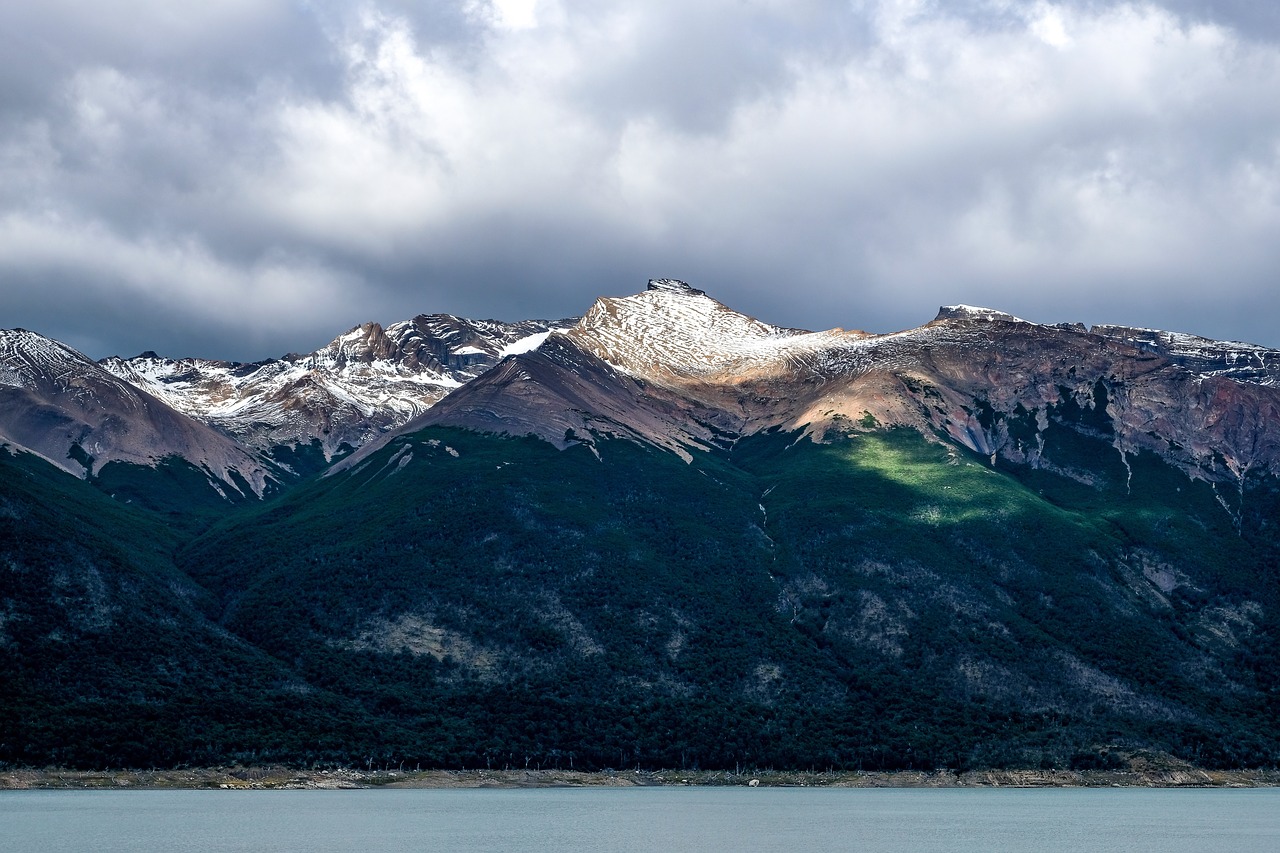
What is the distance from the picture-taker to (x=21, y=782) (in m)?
177

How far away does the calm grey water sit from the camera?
124 meters

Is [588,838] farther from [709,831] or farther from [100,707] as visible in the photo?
[100,707]

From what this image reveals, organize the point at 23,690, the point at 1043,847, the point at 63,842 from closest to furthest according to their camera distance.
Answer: the point at 63,842
the point at 1043,847
the point at 23,690

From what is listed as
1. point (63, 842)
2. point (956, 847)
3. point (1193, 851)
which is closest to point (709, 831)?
point (956, 847)

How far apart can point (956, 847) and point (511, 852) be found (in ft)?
134

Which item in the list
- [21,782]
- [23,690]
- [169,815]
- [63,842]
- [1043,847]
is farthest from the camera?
[23,690]

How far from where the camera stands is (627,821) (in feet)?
479

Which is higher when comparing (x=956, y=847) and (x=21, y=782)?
(x=956, y=847)

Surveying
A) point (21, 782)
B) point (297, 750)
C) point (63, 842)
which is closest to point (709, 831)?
point (63, 842)

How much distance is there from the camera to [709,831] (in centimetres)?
13388

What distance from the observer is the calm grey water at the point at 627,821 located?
123688mm

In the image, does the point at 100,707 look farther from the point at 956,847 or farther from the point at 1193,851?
the point at 1193,851

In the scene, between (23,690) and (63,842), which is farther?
(23,690)

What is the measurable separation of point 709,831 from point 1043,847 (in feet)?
103
